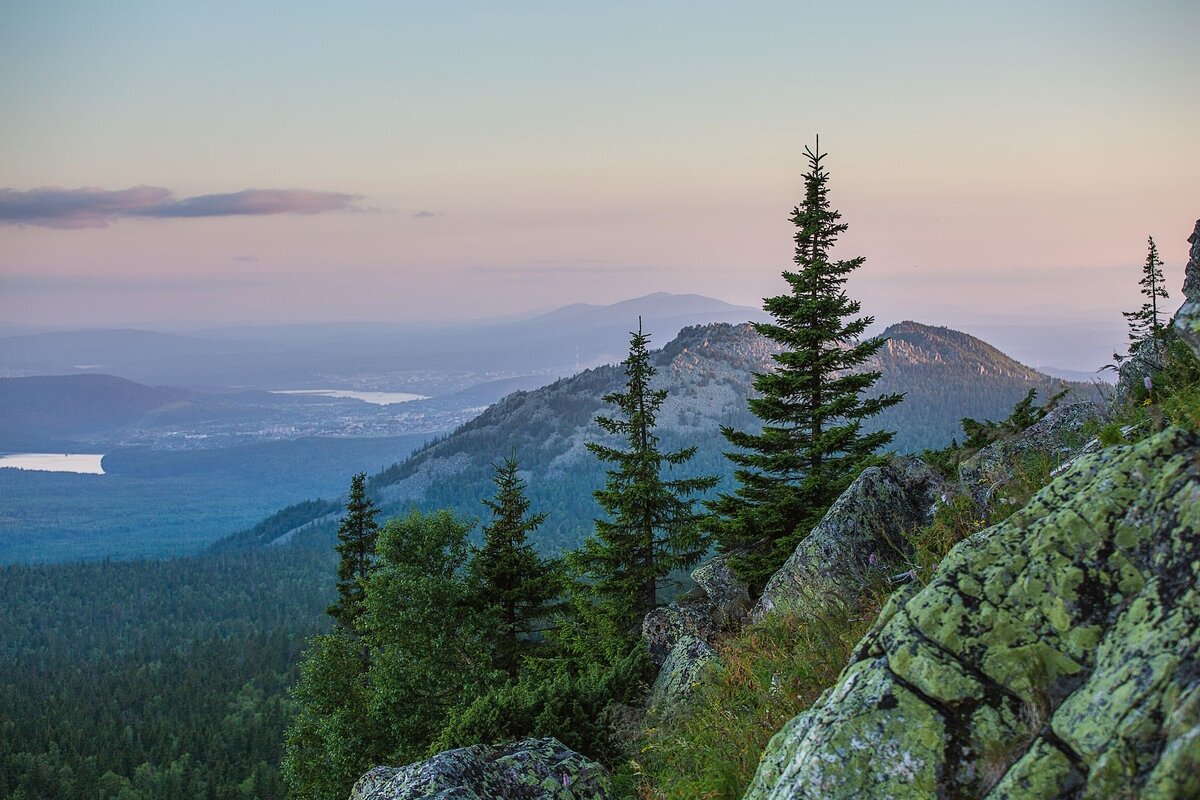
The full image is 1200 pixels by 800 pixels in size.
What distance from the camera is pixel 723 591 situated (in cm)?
2353

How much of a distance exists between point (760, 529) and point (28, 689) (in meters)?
145

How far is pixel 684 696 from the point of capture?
14.6 m

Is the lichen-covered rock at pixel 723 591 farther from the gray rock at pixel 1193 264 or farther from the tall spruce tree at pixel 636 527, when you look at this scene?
the gray rock at pixel 1193 264

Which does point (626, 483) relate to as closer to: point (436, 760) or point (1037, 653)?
point (436, 760)

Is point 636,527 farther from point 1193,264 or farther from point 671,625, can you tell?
point 1193,264

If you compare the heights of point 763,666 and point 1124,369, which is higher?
point 1124,369

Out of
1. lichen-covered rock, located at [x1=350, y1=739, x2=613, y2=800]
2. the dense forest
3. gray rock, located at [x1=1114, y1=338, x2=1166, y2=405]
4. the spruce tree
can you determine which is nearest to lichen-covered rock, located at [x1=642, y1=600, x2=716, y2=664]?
lichen-covered rock, located at [x1=350, y1=739, x2=613, y2=800]

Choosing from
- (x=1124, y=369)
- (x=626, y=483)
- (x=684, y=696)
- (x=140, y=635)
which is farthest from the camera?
(x=140, y=635)

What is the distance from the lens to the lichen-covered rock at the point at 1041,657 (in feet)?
16.9

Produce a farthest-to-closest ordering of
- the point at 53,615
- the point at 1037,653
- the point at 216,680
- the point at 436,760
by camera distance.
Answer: the point at 53,615 < the point at 216,680 < the point at 436,760 < the point at 1037,653

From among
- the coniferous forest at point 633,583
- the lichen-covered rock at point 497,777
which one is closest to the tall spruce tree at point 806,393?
the coniferous forest at point 633,583

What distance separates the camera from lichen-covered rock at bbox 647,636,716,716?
1513cm

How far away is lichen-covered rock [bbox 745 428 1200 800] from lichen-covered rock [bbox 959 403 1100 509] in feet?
12.7

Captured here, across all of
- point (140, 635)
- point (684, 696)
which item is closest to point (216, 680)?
point (140, 635)
